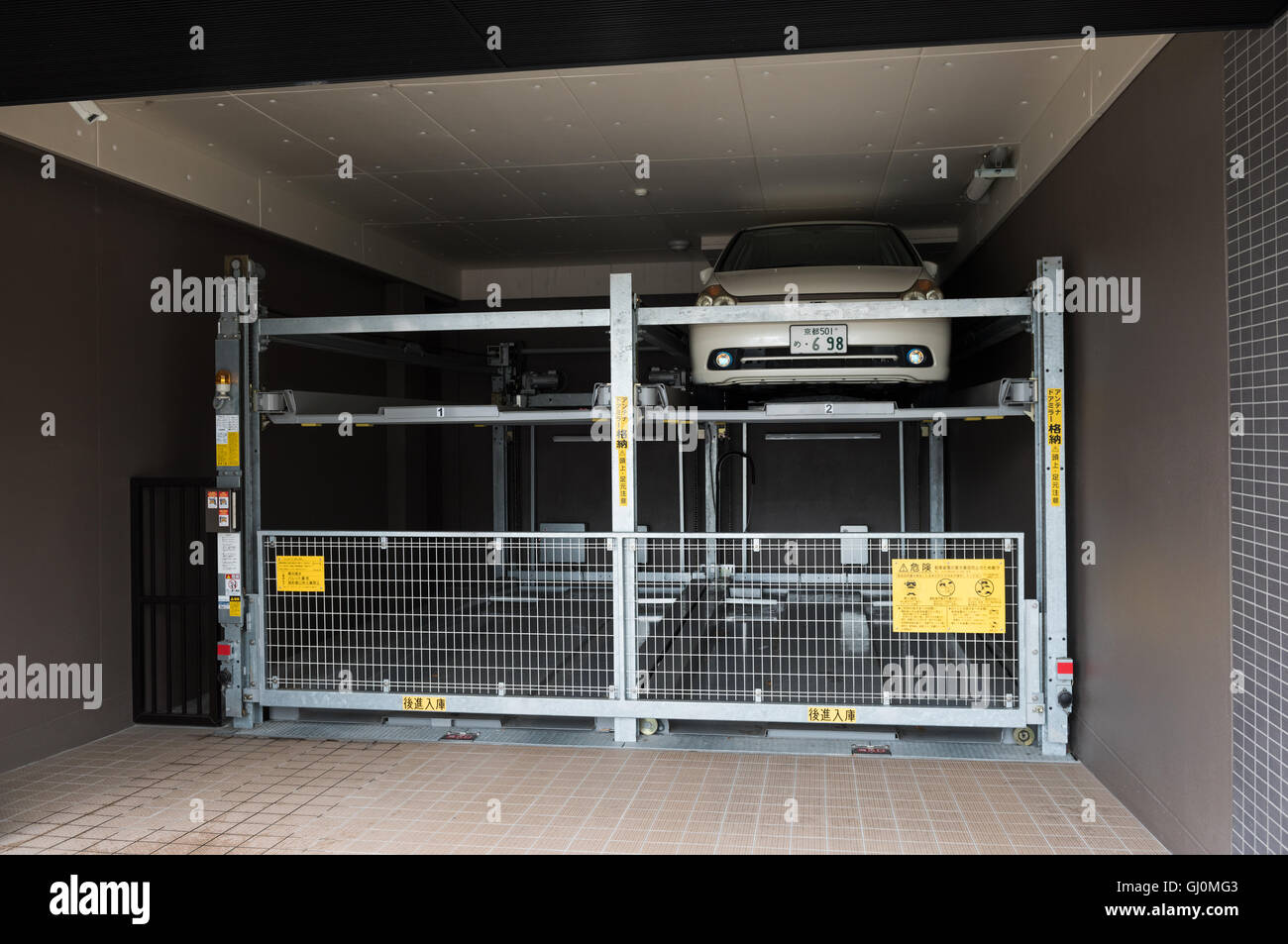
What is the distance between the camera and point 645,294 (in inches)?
421

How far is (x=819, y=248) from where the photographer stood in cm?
692

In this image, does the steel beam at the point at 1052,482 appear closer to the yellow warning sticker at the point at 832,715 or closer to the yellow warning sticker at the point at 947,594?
the yellow warning sticker at the point at 947,594

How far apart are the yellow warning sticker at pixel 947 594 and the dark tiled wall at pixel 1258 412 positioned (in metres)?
1.70

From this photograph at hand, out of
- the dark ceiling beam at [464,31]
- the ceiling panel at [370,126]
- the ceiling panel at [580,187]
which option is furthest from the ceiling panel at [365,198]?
the dark ceiling beam at [464,31]

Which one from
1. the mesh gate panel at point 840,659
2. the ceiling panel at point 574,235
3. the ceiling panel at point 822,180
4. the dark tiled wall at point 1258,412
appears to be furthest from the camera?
the ceiling panel at point 574,235

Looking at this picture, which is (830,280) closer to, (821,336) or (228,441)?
(821,336)

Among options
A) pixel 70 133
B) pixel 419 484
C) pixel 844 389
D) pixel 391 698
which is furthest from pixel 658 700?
pixel 419 484

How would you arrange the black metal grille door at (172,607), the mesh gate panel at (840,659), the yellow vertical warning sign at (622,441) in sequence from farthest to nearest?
1. the black metal grille door at (172,607)
2. the yellow vertical warning sign at (622,441)
3. the mesh gate panel at (840,659)

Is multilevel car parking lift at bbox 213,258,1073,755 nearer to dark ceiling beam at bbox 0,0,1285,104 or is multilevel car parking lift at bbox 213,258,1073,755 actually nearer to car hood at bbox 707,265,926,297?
car hood at bbox 707,265,926,297

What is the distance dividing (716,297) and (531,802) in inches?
135

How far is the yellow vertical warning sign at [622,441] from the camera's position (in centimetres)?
532

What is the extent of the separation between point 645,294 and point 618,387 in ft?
18.2

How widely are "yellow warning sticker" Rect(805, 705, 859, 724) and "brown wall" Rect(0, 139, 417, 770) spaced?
4.15 m

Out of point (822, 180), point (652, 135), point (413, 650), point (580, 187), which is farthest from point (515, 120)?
point (413, 650)
